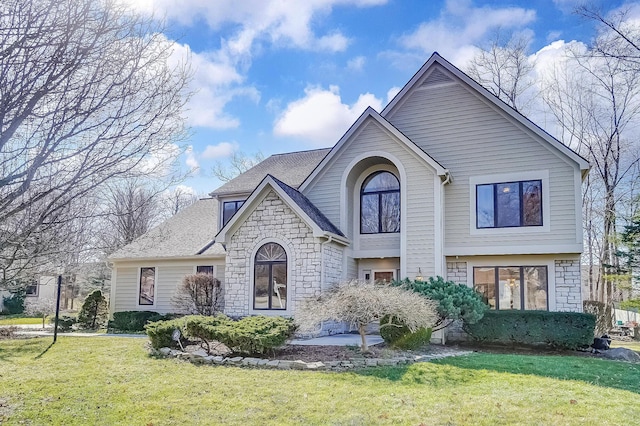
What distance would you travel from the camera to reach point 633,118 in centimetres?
2530

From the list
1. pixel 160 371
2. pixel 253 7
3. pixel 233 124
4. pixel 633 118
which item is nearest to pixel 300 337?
pixel 160 371

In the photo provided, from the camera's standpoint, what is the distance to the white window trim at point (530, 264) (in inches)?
582

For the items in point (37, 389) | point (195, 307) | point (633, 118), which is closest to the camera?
point (37, 389)

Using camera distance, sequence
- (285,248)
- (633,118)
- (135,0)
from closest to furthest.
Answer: (135,0)
(285,248)
(633,118)

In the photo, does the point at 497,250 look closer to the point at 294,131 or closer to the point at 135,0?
the point at 135,0

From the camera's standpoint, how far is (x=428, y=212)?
15.5 metres

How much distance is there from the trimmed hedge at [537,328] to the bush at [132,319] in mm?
11660

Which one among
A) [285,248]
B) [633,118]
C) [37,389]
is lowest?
[37,389]

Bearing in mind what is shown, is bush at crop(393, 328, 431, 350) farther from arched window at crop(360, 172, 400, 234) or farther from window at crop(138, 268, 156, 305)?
window at crop(138, 268, 156, 305)

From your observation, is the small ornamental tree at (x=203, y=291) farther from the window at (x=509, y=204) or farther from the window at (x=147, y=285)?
the window at (x=509, y=204)

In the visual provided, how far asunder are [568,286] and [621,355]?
2352 millimetres

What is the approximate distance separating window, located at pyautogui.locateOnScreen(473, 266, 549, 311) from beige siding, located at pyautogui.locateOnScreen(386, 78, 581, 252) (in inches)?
35.3

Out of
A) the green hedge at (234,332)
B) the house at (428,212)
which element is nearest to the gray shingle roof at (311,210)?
the house at (428,212)

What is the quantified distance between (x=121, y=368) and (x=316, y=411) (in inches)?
200
